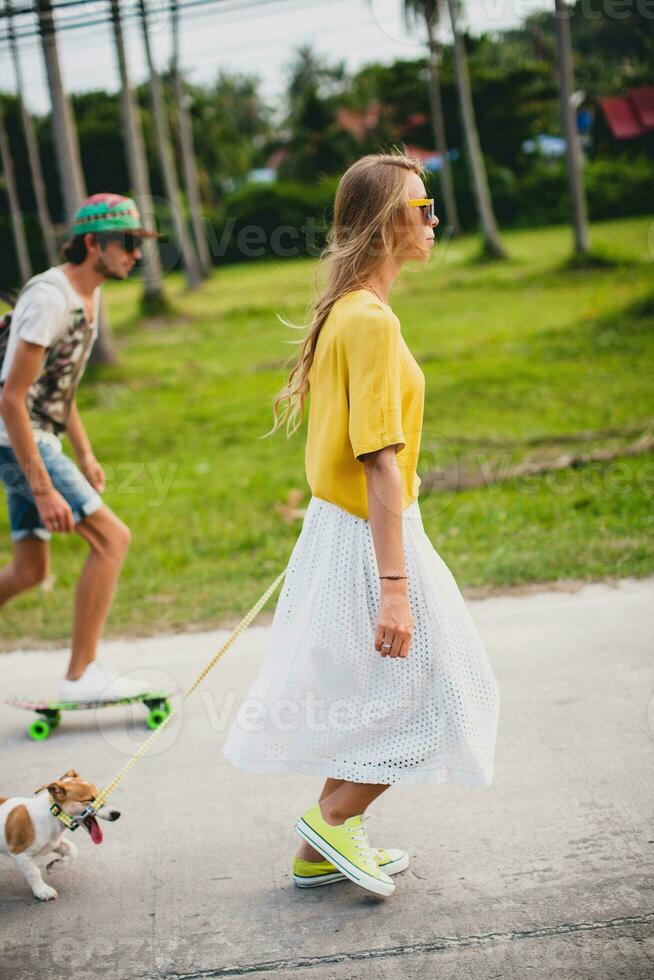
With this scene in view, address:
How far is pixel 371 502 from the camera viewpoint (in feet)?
7.84

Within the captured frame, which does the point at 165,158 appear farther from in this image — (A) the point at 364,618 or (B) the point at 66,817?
(A) the point at 364,618

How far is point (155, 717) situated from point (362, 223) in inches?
90.1

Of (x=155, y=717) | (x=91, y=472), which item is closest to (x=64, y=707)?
(x=155, y=717)

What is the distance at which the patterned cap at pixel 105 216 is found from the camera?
370 centimetres

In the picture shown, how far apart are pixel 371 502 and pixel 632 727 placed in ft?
5.63

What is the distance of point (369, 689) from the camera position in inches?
99.3

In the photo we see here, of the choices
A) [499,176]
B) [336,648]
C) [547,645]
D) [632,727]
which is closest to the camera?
[336,648]

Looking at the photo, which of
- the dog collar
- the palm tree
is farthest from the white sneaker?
the palm tree

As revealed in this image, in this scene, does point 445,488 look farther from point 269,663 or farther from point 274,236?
point 274,236

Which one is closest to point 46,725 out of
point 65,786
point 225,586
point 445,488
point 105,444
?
point 65,786

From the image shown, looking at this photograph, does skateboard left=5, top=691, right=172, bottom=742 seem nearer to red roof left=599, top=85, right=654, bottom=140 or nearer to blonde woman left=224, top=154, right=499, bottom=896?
blonde woman left=224, top=154, right=499, bottom=896

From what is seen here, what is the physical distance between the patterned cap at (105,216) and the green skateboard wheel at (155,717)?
1.91 meters

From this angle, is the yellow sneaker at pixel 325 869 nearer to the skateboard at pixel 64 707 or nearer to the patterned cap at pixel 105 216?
the skateboard at pixel 64 707

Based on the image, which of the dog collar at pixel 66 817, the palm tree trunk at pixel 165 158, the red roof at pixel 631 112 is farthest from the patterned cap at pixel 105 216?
the red roof at pixel 631 112
